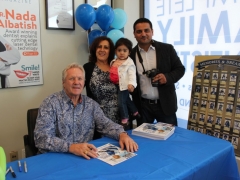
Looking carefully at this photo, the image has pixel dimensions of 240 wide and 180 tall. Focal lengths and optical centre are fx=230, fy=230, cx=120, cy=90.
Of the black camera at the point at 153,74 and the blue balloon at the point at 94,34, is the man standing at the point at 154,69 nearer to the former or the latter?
the black camera at the point at 153,74

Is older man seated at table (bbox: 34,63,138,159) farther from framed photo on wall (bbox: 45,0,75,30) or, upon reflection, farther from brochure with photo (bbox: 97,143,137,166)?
framed photo on wall (bbox: 45,0,75,30)

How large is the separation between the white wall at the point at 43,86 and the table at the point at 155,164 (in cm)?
142

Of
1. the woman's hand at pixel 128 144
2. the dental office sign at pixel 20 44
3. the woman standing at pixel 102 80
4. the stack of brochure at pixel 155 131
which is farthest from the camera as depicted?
the dental office sign at pixel 20 44

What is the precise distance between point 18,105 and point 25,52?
2.00ft

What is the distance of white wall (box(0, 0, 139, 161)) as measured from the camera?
257cm

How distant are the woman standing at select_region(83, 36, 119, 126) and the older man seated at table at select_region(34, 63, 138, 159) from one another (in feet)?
1.02

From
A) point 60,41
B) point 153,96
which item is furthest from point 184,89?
point 60,41

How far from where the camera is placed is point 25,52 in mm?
2611

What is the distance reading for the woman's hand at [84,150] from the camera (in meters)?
1.37

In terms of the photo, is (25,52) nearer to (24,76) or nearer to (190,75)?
(24,76)

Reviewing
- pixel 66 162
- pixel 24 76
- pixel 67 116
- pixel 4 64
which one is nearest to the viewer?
pixel 66 162

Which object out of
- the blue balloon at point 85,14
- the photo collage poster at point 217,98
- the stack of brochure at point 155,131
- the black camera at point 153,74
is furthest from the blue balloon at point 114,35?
the stack of brochure at point 155,131

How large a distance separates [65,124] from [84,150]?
335mm

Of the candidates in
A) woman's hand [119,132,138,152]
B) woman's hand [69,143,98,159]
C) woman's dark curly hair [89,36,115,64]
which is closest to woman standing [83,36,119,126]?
woman's dark curly hair [89,36,115,64]
